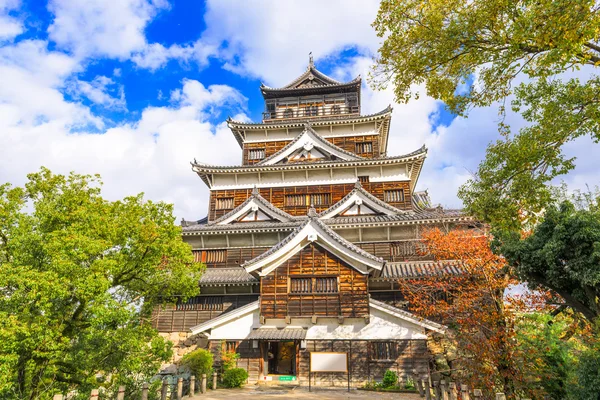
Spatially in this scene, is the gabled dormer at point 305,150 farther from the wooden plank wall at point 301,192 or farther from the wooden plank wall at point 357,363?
the wooden plank wall at point 357,363

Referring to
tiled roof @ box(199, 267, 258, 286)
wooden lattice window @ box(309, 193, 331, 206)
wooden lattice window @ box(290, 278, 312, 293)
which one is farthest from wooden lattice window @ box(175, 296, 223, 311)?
wooden lattice window @ box(309, 193, 331, 206)

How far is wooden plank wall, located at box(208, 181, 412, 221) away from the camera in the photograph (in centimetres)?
2530

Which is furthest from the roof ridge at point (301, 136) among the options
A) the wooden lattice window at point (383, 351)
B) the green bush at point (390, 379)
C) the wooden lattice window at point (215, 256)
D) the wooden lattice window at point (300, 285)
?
the green bush at point (390, 379)

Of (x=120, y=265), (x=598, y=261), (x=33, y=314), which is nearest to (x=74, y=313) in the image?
(x=33, y=314)

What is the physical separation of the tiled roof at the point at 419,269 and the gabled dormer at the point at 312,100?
48.2 ft

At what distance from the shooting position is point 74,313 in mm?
11406

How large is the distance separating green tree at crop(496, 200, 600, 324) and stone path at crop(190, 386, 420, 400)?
7619 millimetres

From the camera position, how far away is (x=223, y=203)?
88.4ft

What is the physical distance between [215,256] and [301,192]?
7.29 metres

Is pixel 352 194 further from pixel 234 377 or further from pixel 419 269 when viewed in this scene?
pixel 234 377

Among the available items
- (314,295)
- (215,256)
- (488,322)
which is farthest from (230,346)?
(488,322)

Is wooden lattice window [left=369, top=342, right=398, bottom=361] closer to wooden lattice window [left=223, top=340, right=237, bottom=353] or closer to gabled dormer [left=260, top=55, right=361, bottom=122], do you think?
wooden lattice window [left=223, top=340, right=237, bottom=353]

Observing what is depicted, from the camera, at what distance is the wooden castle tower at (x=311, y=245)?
17.3 meters

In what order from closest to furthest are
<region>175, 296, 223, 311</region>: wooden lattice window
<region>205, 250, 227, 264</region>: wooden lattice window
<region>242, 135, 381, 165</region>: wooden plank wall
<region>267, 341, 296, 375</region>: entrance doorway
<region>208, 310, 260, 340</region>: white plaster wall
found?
1. <region>208, 310, 260, 340</region>: white plaster wall
2. <region>267, 341, 296, 375</region>: entrance doorway
3. <region>175, 296, 223, 311</region>: wooden lattice window
4. <region>205, 250, 227, 264</region>: wooden lattice window
5. <region>242, 135, 381, 165</region>: wooden plank wall
